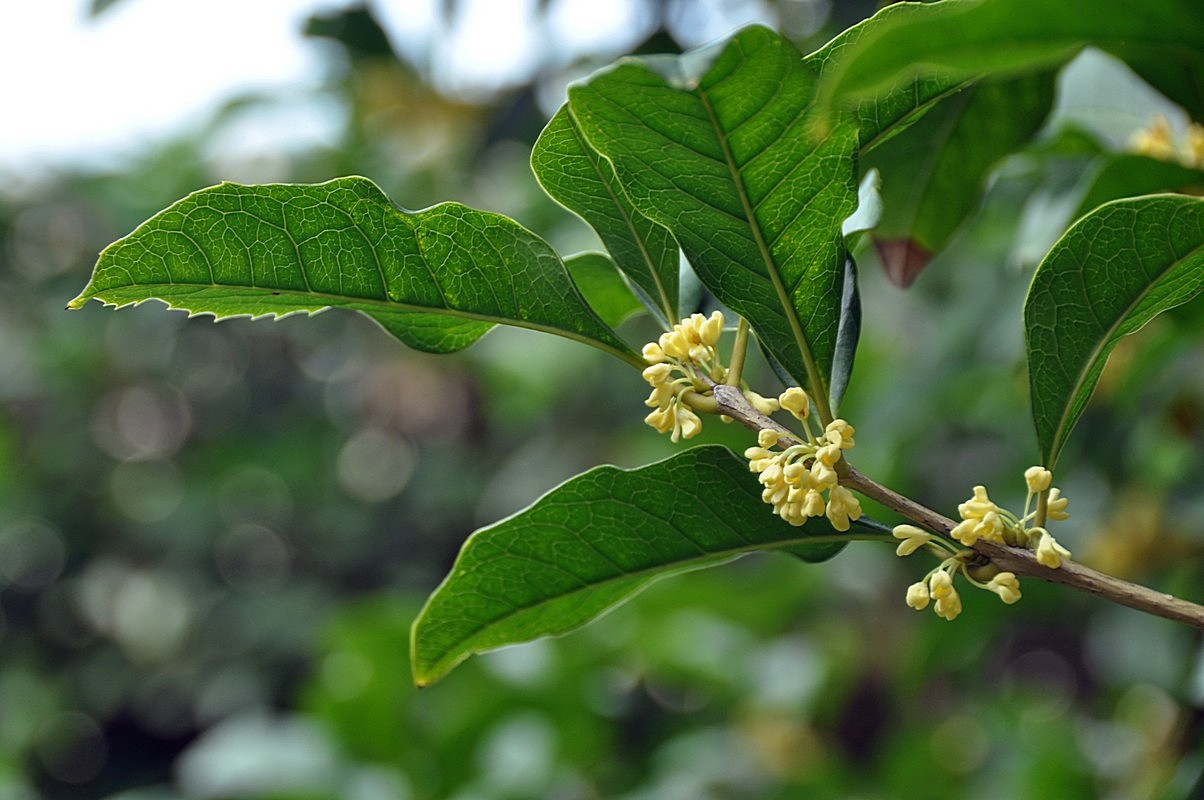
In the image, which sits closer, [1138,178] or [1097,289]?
[1097,289]

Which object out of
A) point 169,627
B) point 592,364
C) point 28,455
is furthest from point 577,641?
point 28,455

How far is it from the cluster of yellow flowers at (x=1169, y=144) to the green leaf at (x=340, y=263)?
47 cm

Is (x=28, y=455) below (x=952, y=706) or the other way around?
the other way around

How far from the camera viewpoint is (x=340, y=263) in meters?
0.51

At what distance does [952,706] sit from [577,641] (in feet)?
3.27

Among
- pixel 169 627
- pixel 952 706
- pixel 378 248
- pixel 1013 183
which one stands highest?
pixel 378 248

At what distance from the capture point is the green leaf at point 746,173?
1.44 feet

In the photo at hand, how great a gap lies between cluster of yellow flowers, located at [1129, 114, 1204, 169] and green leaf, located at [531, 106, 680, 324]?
40cm

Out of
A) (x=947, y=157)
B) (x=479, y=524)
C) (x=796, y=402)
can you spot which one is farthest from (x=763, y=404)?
(x=479, y=524)

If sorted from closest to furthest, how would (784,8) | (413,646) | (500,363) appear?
1. (413,646)
2. (784,8)
3. (500,363)

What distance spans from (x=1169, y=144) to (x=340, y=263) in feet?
2.06

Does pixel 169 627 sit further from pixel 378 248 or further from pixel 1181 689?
pixel 378 248

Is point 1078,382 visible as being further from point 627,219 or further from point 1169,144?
point 1169,144

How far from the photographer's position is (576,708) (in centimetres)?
181
